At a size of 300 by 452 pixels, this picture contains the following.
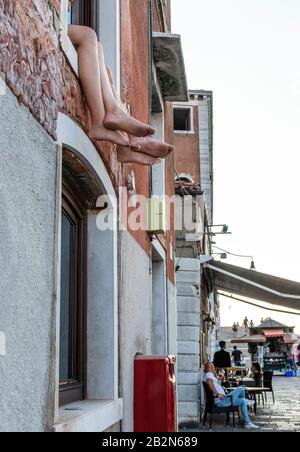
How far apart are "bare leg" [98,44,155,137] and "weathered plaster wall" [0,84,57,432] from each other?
878mm

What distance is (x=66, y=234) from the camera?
464 cm

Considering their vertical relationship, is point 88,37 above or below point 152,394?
above

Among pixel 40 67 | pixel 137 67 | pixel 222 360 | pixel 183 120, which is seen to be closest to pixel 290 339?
pixel 183 120

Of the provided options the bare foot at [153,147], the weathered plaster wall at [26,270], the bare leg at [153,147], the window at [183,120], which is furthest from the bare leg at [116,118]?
the window at [183,120]

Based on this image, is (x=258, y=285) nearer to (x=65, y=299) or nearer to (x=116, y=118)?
(x=65, y=299)

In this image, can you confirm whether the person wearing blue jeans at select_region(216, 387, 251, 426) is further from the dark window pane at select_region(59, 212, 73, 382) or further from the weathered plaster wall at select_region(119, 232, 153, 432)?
the dark window pane at select_region(59, 212, 73, 382)

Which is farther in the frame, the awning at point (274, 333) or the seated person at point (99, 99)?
the awning at point (274, 333)

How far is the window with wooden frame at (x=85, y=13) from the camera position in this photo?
4.93 meters

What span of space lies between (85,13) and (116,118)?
5.01ft

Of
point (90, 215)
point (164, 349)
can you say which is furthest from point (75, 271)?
point (164, 349)

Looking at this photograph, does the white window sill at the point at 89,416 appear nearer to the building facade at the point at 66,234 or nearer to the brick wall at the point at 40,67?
the building facade at the point at 66,234

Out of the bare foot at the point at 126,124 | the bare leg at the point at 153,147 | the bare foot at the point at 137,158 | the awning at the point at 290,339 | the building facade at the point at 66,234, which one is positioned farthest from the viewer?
the awning at the point at 290,339

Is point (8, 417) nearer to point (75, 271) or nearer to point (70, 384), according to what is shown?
point (70, 384)
